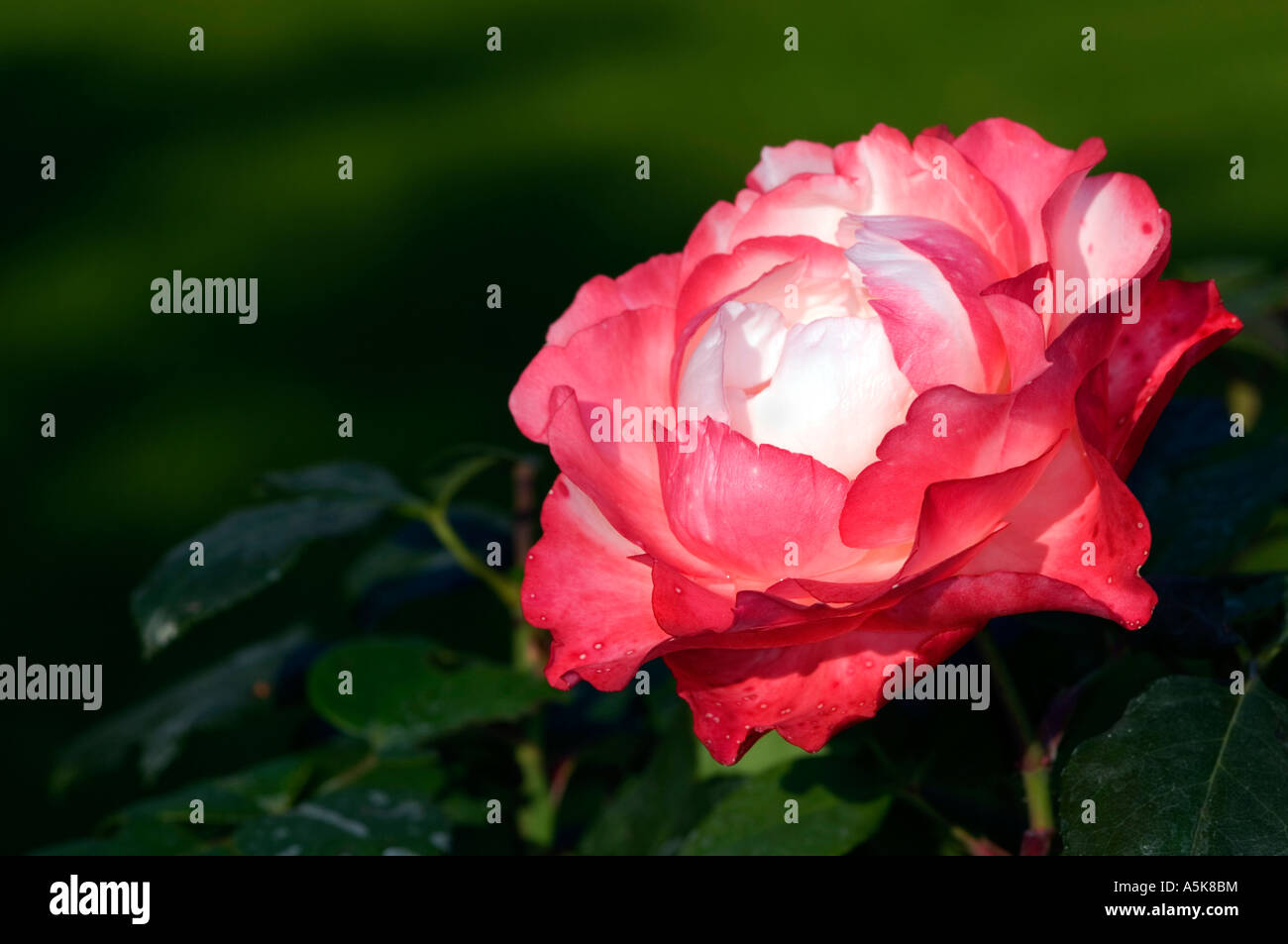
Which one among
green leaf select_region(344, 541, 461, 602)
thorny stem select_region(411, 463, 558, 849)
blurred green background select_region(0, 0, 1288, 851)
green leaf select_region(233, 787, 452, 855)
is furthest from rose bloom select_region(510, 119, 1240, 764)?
blurred green background select_region(0, 0, 1288, 851)

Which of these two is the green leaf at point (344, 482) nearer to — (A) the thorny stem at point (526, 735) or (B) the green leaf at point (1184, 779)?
(A) the thorny stem at point (526, 735)

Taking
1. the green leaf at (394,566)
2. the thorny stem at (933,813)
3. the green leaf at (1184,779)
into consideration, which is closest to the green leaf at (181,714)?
the green leaf at (394,566)

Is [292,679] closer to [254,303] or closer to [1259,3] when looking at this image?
[254,303]

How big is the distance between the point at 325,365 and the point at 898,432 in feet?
6.00

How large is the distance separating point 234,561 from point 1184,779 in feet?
1.79

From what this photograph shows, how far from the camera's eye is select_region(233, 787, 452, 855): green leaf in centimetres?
68

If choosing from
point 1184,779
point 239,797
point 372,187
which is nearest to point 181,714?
point 239,797

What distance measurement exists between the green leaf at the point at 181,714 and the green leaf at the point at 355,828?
21cm

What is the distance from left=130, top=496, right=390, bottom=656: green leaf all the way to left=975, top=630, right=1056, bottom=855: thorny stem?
1.36ft

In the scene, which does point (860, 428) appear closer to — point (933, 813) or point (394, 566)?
point (933, 813)

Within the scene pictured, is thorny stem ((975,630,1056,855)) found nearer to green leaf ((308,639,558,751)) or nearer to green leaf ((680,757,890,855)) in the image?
green leaf ((680,757,890,855))

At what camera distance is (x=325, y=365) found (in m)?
2.19

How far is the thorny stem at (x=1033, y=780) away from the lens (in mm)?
580
